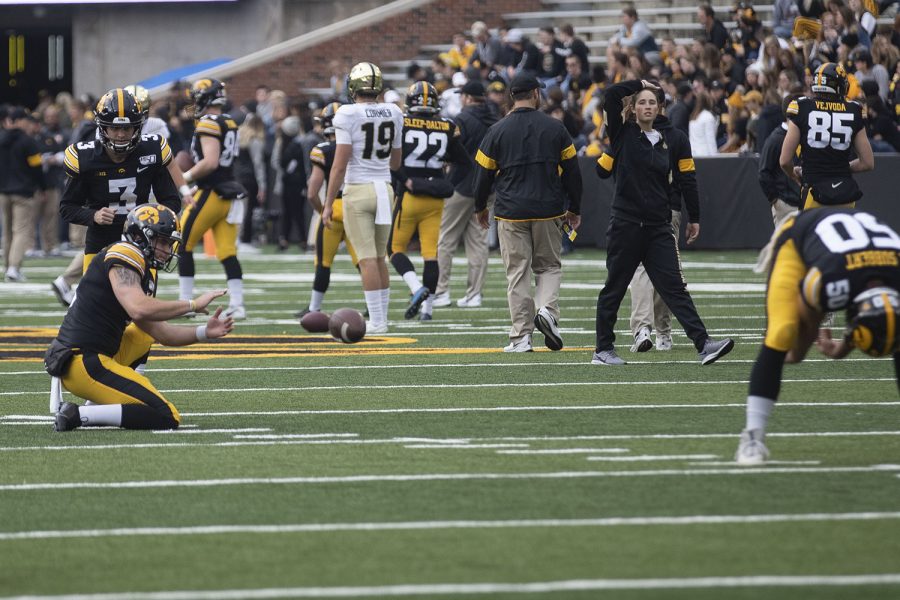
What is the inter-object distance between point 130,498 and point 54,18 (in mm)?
32288

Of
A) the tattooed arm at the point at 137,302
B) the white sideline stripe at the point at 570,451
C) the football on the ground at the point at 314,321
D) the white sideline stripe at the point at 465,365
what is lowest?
the white sideline stripe at the point at 465,365

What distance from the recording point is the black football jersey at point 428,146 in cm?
1540

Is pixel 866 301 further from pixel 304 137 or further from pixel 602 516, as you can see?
pixel 304 137

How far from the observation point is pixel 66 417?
875 centimetres

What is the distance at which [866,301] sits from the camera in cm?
652

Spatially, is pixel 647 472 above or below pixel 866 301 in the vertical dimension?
below

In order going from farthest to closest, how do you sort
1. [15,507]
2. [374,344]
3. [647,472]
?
[374,344], [647,472], [15,507]

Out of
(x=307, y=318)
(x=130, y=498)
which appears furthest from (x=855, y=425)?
(x=307, y=318)

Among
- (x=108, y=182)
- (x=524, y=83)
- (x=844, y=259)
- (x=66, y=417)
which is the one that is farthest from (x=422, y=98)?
(x=844, y=259)

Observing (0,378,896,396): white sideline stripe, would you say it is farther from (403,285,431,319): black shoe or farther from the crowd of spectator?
the crowd of spectator

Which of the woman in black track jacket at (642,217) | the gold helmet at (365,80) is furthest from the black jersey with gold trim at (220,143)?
the woman in black track jacket at (642,217)

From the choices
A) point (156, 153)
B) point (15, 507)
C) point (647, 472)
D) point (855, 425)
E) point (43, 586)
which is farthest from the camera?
point (156, 153)

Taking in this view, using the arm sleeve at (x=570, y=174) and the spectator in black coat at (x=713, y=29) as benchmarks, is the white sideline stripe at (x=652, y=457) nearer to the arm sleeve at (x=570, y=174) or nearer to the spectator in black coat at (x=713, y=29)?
the arm sleeve at (x=570, y=174)

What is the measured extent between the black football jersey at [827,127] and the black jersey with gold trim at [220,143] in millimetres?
5098
